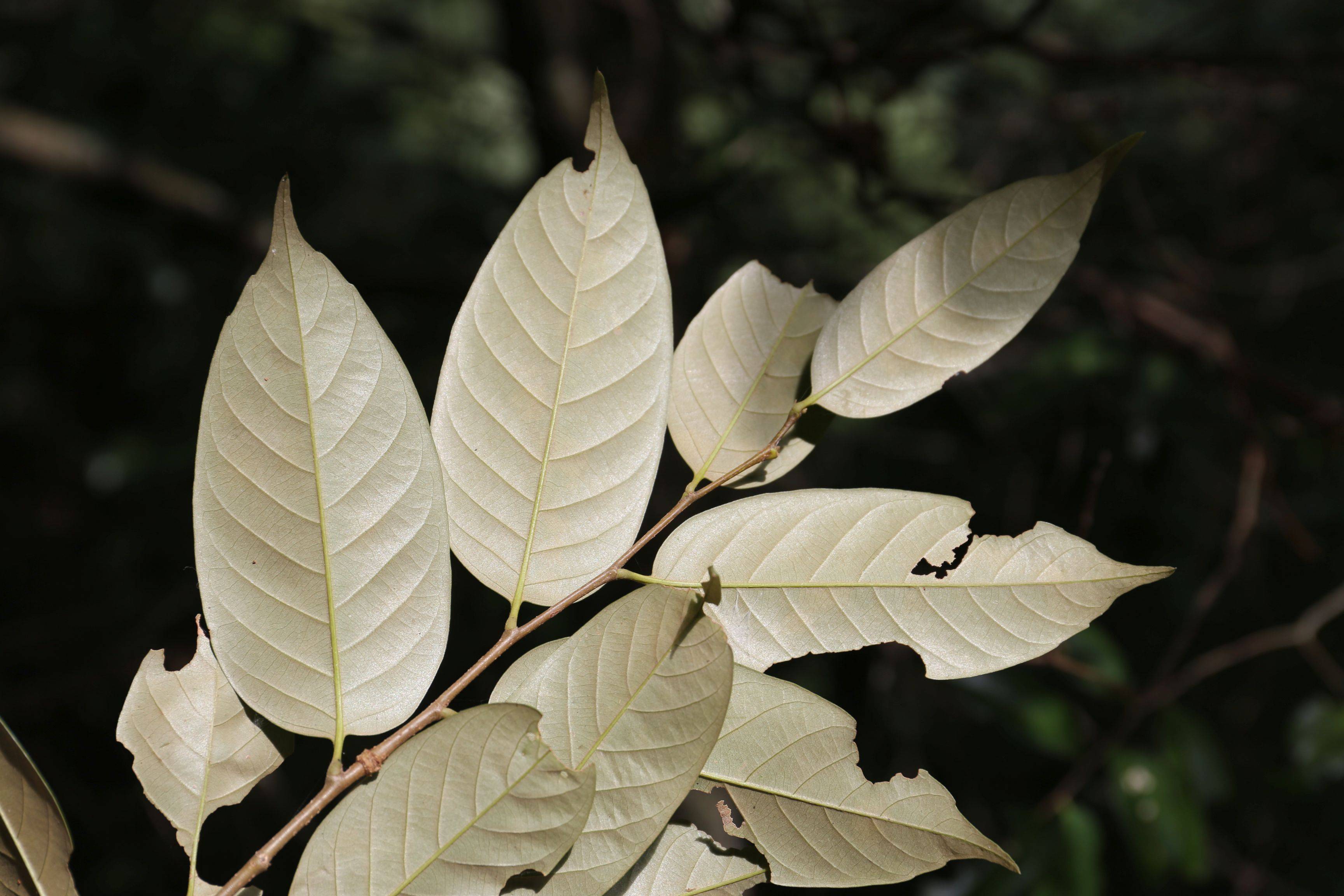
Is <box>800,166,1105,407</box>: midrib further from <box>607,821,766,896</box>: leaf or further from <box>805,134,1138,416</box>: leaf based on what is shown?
<box>607,821,766,896</box>: leaf

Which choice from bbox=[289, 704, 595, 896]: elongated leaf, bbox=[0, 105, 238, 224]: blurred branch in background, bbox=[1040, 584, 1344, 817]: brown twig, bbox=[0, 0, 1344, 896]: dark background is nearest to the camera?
bbox=[289, 704, 595, 896]: elongated leaf

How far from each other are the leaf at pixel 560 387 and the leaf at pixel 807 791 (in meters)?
0.09

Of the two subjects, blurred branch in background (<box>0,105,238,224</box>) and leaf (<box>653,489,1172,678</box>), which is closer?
leaf (<box>653,489,1172,678</box>)

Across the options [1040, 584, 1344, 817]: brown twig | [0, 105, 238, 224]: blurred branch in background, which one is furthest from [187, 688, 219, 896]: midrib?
[0, 105, 238, 224]: blurred branch in background

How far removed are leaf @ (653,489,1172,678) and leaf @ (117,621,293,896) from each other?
19 centimetres

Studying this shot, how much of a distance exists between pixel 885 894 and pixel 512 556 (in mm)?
932

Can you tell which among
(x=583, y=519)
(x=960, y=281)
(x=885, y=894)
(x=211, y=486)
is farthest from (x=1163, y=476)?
(x=211, y=486)

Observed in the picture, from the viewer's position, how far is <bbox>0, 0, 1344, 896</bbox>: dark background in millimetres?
1053

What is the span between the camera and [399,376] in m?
0.34

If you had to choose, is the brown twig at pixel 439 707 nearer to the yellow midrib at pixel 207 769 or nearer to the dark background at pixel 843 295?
the yellow midrib at pixel 207 769

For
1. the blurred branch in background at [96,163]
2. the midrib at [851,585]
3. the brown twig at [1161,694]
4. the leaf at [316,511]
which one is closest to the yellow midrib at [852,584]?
the midrib at [851,585]

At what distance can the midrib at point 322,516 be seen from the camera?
1.08ft

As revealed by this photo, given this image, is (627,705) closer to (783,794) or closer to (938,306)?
(783,794)

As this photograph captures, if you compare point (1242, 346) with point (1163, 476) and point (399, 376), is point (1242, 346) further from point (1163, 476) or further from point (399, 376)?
point (399, 376)
